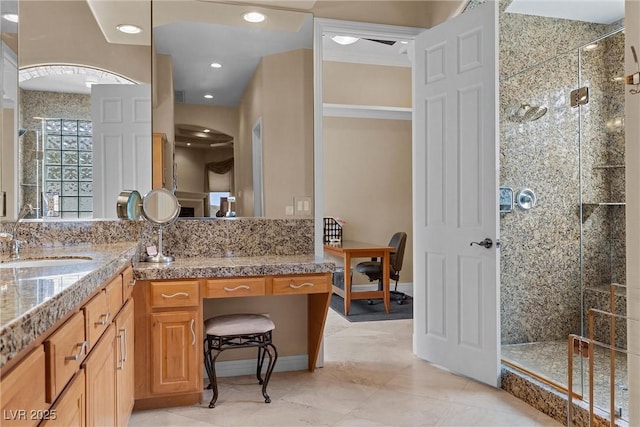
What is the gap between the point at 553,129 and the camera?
336 centimetres

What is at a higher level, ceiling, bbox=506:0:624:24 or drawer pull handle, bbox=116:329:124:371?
ceiling, bbox=506:0:624:24

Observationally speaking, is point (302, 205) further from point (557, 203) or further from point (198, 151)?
point (557, 203)

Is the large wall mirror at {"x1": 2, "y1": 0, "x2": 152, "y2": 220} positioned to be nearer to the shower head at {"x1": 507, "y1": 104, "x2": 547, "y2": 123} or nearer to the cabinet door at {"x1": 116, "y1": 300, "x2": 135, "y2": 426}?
the cabinet door at {"x1": 116, "y1": 300, "x2": 135, "y2": 426}

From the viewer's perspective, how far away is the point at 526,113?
3363mm

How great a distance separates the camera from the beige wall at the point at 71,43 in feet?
8.72

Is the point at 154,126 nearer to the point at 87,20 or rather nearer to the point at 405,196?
the point at 87,20

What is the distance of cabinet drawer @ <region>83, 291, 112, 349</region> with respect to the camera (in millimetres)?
1364

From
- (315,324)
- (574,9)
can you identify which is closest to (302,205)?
(315,324)

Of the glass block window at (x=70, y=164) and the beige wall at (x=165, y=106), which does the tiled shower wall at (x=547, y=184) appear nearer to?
the beige wall at (x=165, y=106)

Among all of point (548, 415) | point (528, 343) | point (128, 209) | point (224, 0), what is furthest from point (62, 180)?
point (528, 343)

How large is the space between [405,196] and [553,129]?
311 centimetres

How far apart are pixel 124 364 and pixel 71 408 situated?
0.94 m

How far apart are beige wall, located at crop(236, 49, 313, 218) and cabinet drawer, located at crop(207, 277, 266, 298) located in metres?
0.65

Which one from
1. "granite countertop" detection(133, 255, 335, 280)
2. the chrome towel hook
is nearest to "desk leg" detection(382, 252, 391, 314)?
"granite countertop" detection(133, 255, 335, 280)
